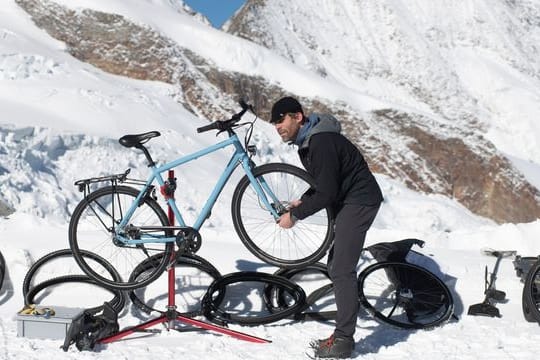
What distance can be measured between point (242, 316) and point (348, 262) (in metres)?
1.46

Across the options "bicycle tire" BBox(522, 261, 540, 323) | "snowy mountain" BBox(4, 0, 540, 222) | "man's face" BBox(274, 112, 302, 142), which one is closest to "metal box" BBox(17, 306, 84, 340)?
"man's face" BBox(274, 112, 302, 142)

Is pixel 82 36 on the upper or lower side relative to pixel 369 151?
upper

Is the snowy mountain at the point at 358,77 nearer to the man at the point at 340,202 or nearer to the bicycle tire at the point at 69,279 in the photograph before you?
the bicycle tire at the point at 69,279

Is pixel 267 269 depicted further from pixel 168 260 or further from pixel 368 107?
pixel 368 107

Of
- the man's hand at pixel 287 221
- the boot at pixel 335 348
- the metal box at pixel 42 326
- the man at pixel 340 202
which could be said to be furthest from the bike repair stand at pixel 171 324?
the man's hand at pixel 287 221

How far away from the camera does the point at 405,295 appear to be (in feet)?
19.0

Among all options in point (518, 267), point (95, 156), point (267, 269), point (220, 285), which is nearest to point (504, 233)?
point (518, 267)

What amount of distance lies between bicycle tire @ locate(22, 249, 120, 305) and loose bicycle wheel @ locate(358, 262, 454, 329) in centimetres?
248

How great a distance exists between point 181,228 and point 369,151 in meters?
23.5

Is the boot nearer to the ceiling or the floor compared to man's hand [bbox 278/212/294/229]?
nearer to the floor

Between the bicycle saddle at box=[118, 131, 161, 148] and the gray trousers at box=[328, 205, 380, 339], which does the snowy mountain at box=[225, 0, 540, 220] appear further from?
the gray trousers at box=[328, 205, 380, 339]

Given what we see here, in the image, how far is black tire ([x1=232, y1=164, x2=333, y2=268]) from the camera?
5402mm

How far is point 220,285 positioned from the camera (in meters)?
5.78

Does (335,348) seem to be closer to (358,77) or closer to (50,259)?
(50,259)
